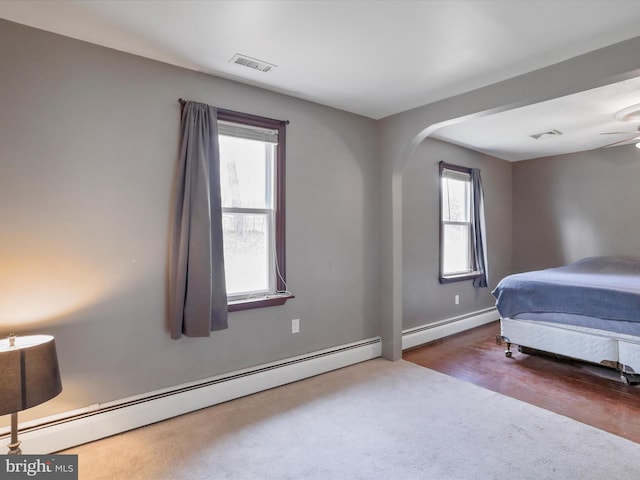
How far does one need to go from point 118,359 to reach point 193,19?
208 centimetres

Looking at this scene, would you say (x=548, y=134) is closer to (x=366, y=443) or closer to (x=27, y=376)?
(x=366, y=443)

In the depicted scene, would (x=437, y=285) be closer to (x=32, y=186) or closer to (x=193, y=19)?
(x=193, y=19)

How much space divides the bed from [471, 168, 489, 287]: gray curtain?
978mm

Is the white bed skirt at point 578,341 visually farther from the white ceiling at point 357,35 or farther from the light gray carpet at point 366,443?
the white ceiling at point 357,35

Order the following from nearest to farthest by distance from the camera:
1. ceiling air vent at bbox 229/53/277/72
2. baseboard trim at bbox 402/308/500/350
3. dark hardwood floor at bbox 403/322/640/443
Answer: ceiling air vent at bbox 229/53/277/72 → dark hardwood floor at bbox 403/322/640/443 → baseboard trim at bbox 402/308/500/350

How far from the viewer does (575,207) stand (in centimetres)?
512

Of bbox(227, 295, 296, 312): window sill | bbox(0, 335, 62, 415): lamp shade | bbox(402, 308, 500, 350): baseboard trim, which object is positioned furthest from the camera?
bbox(402, 308, 500, 350): baseboard trim

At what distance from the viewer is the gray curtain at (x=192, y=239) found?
2.41m

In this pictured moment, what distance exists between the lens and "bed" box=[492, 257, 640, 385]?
2.99 m

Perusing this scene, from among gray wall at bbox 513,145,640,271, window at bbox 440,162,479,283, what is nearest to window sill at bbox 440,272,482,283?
window at bbox 440,162,479,283

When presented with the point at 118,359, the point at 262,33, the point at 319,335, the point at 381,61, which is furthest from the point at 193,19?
the point at 319,335

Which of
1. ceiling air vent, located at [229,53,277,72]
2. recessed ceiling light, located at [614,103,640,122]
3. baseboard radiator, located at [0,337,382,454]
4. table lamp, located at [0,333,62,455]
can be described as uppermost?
ceiling air vent, located at [229,53,277,72]

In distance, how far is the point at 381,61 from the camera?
242 centimetres

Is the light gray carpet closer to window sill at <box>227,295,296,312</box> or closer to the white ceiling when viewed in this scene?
window sill at <box>227,295,296,312</box>
